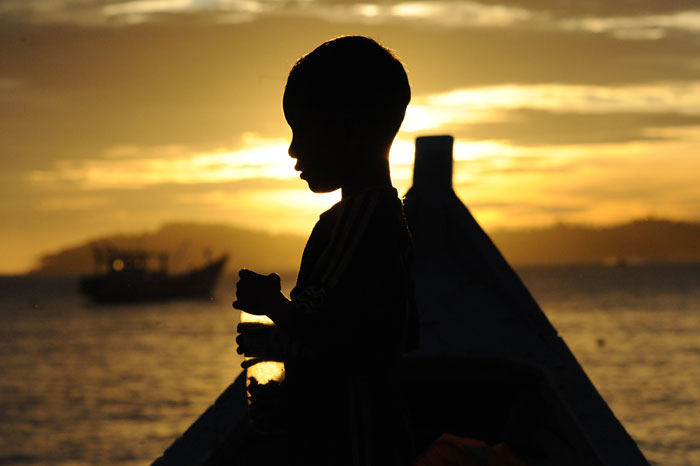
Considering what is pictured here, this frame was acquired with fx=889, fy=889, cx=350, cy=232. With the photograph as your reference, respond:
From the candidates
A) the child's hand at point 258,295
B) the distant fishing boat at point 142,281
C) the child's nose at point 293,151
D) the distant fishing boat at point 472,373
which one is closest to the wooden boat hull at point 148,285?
the distant fishing boat at point 142,281

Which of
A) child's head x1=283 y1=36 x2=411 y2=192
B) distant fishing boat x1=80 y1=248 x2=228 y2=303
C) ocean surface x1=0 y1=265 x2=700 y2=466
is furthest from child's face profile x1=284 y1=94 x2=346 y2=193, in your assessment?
distant fishing boat x1=80 y1=248 x2=228 y2=303

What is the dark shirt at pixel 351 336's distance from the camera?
6.28ft

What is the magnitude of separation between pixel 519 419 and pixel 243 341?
3192 mm

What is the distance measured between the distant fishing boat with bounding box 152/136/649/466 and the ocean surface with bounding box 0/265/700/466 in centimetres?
2626

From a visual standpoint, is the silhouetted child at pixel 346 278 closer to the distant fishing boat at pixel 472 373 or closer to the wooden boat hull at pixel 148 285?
the distant fishing boat at pixel 472 373

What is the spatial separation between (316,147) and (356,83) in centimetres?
18

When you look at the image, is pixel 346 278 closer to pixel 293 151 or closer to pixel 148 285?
pixel 293 151

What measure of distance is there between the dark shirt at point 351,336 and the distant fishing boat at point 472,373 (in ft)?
8.79

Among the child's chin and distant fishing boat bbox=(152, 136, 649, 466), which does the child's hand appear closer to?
the child's chin

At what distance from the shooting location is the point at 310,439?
201 centimetres

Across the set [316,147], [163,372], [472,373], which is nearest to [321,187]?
[316,147]

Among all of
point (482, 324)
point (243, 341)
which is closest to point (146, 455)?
point (482, 324)

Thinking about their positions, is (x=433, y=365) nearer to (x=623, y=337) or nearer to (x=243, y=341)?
(x=243, y=341)

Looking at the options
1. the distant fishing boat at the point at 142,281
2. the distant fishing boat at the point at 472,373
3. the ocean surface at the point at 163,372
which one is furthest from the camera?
the distant fishing boat at the point at 142,281
